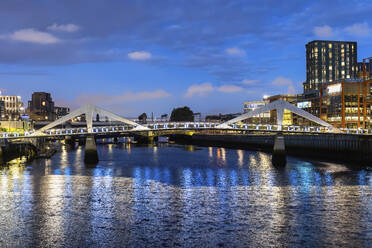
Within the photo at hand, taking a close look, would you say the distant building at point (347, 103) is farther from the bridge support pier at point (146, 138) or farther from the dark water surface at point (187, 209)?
the dark water surface at point (187, 209)

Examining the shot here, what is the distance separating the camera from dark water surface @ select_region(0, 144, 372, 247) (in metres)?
26.0

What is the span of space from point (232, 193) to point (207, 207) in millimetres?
6848

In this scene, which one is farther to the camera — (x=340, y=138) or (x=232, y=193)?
(x=340, y=138)

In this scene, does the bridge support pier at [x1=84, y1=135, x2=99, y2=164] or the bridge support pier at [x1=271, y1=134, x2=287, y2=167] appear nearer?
the bridge support pier at [x1=271, y1=134, x2=287, y2=167]

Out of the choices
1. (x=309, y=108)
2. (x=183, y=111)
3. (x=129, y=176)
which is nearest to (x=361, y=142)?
(x=129, y=176)

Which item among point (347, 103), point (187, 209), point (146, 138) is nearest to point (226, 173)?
point (187, 209)

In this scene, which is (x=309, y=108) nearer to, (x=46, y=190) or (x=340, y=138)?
(x=340, y=138)

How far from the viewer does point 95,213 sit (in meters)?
32.3

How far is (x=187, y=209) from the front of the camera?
110 ft

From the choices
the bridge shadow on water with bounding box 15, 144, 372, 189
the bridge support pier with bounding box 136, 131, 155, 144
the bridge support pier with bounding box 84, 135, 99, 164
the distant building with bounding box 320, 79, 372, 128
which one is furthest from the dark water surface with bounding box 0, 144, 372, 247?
the bridge support pier with bounding box 136, 131, 155, 144

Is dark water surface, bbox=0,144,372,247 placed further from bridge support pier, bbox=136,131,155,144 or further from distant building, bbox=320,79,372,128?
bridge support pier, bbox=136,131,155,144

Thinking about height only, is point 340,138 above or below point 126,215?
above

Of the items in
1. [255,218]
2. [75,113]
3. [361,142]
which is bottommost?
[255,218]

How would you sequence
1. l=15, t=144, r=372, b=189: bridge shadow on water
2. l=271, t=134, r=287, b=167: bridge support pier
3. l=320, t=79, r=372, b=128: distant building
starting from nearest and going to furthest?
l=15, t=144, r=372, b=189: bridge shadow on water, l=271, t=134, r=287, b=167: bridge support pier, l=320, t=79, r=372, b=128: distant building
